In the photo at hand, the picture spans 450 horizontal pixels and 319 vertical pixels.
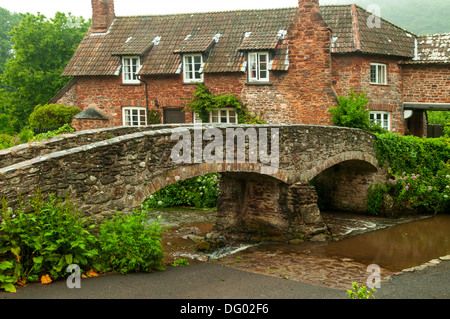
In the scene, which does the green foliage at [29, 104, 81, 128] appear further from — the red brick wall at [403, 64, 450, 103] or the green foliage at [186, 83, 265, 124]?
the red brick wall at [403, 64, 450, 103]

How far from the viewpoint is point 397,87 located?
908 inches

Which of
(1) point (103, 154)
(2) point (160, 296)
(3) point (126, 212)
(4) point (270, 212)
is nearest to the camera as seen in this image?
(2) point (160, 296)

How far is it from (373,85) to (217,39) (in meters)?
8.10

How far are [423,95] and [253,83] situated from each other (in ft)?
26.9

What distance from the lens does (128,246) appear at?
27.0ft

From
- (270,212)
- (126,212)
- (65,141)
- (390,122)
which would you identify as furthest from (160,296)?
(390,122)

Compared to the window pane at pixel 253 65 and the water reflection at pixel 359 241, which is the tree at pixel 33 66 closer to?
the window pane at pixel 253 65

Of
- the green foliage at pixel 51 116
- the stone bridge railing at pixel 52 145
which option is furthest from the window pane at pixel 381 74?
the green foliage at pixel 51 116

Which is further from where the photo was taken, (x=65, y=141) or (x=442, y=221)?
(x=442, y=221)

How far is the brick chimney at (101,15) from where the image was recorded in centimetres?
2638

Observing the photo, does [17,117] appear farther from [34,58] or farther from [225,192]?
[225,192]

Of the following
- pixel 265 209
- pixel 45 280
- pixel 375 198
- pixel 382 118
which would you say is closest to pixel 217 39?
pixel 382 118

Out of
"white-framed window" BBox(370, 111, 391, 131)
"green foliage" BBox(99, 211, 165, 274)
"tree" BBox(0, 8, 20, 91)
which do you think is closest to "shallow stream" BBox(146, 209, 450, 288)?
"green foliage" BBox(99, 211, 165, 274)

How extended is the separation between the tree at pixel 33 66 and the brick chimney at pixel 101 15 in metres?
8.01
